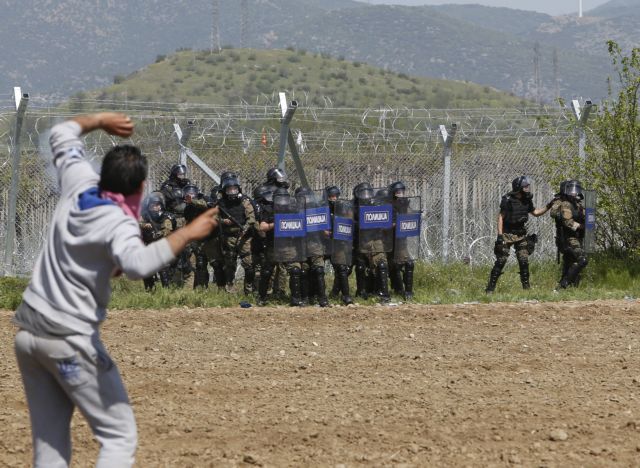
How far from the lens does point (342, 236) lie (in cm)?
1348

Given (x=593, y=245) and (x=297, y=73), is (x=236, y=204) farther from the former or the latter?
(x=297, y=73)

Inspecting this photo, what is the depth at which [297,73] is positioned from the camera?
84.7m

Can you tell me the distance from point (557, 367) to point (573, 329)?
2124 mm

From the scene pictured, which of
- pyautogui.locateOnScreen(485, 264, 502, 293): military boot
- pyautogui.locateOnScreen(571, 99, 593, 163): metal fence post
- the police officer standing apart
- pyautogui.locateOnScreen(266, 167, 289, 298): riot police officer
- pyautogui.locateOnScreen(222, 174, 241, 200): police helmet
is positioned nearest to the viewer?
pyautogui.locateOnScreen(222, 174, 241, 200): police helmet

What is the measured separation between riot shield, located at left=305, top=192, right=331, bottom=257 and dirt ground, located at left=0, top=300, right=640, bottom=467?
1.38 meters

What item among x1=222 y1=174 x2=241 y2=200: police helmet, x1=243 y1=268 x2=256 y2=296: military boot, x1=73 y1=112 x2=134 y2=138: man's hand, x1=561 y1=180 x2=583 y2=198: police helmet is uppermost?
x1=73 y1=112 x2=134 y2=138: man's hand

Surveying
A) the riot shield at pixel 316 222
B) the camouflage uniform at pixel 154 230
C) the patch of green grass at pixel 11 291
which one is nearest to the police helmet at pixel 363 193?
the riot shield at pixel 316 222

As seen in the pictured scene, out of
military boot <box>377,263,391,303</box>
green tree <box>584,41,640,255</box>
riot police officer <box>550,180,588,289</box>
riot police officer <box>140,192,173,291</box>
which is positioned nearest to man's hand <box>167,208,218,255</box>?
military boot <box>377,263,391,303</box>

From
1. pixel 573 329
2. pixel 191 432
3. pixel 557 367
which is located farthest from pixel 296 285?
pixel 191 432

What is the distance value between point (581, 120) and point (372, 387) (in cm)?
895

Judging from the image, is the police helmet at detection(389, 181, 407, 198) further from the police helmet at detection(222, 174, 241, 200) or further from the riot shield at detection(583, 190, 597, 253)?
the riot shield at detection(583, 190, 597, 253)

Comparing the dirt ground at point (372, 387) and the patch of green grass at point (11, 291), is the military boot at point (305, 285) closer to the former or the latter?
the dirt ground at point (372, 387)

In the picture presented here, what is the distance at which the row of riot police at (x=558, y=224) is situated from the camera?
578 inches

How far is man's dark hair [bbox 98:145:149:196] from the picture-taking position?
472 cm
